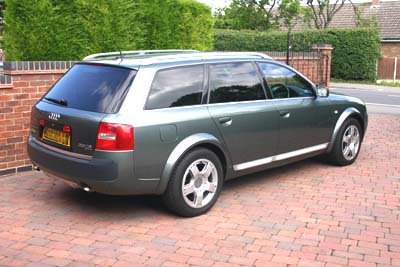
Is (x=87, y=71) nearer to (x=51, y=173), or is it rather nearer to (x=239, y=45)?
(x=51, y=173)

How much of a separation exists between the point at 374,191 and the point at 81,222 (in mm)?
3461

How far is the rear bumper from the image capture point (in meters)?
4.44

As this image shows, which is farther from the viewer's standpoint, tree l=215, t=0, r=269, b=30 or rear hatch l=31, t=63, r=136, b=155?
tree l=215, t=0, r=269, b=30

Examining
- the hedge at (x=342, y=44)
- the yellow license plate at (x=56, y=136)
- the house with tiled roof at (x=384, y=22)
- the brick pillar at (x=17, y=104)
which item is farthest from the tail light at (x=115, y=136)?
the house with tiled roof at (x=384, y=22)

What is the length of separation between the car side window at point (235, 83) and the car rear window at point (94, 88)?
102 centimetres

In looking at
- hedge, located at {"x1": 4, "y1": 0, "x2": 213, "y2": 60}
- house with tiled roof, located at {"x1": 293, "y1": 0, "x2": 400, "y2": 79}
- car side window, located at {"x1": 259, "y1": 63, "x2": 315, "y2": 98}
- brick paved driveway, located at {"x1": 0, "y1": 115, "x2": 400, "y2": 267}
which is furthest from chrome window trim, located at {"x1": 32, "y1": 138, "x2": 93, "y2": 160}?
house with tiled roof, located at {"x1": 293, "y1": 0, "x2": 400, "y2": 79}

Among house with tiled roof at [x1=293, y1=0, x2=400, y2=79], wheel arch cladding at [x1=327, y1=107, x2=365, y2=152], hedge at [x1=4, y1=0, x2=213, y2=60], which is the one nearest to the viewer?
wheel arch cladding at [x1=327, y1=107, x2=365, y2=152]

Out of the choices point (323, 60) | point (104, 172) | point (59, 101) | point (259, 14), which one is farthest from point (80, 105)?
point (259, 14)

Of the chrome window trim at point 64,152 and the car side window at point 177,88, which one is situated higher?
the car side window at point 177,88

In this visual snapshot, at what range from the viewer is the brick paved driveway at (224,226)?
4051 mm

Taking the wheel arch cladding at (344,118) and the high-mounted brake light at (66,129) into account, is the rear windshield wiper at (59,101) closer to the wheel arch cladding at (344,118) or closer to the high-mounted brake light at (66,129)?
the high-mounted brake light at (66,129)

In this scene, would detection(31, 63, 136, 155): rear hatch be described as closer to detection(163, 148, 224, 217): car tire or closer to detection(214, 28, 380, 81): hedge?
detection(163, 148, 224, 217): car tire

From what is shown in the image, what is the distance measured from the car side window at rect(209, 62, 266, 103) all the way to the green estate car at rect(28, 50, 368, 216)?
12 millimetres

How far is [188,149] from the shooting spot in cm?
484
